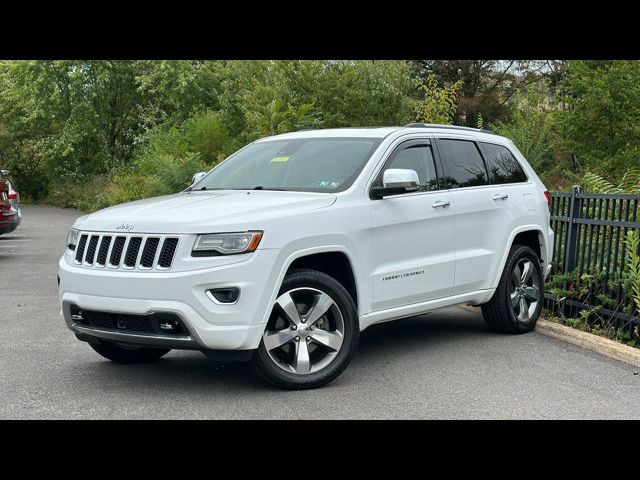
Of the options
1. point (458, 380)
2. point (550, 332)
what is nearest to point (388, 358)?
point (458, 380)

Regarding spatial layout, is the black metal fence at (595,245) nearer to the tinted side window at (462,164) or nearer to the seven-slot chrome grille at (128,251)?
the tinted side window at (462,164)

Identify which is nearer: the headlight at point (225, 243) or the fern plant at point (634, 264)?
the headlight at point (225, 243)

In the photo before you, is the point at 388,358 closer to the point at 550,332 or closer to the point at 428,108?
the point at 550,332

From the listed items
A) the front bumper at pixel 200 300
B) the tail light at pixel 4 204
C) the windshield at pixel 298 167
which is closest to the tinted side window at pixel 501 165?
the windshield at pixel 298 167

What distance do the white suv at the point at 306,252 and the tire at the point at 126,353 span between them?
12 millimetres

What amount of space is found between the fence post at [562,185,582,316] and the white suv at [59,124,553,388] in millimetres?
969

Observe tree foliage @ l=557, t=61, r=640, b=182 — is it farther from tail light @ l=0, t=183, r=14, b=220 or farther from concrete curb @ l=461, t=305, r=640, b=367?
tail light @ l=0, t=183, r=14, b=220

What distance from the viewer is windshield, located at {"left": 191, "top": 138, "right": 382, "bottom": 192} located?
6816 millimetres

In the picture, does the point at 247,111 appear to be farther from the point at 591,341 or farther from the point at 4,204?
the point at 591,341

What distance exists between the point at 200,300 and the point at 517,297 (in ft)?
12.6

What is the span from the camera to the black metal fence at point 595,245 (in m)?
8.30

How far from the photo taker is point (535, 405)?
19.1 ft
